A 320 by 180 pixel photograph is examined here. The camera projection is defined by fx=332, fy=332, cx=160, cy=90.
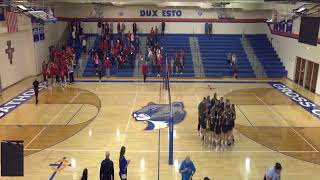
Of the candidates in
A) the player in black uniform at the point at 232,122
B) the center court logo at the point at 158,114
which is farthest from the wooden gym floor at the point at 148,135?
the center court logo at the point at 158,114

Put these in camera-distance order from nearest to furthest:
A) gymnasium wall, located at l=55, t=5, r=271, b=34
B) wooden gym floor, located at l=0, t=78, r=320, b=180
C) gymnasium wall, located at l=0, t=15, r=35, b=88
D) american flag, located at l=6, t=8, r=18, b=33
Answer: wooden gym floor, located at l=0, t=78, r=320, b=180
american flag, located at l=6, t=8, r=18, b=33
gymnasium wall, located at l=0, t=15, r=35, b=88
gymnasium wall, located at l=55, t=5, r=271, b=34

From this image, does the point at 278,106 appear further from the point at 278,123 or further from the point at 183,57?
the point at 183,57

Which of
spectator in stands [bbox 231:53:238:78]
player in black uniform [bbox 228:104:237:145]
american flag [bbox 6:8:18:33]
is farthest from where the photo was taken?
spectator in stands [bbox 231:53:238:78]

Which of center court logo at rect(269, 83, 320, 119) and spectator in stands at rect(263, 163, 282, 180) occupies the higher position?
spectator in stands at rect(263, 163, 282, 180)

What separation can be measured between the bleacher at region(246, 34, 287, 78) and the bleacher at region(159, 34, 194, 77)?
5575 millimetres

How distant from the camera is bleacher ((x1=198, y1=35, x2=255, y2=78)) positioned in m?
24.9

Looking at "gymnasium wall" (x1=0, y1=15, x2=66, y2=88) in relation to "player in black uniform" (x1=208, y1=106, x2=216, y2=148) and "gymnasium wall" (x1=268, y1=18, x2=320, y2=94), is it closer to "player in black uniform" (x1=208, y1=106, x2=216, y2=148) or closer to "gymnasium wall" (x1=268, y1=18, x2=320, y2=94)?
"player in black uniform" (x1=208, y1=106, x2=216, y2=148)

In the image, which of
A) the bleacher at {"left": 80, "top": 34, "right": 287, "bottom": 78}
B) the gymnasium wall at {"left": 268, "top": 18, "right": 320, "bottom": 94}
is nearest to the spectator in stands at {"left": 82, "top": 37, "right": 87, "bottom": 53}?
the bleacher at {"left": 80, "top": 34, "right": 287, "bottom": 78}

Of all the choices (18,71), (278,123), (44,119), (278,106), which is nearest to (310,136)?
(278,123)

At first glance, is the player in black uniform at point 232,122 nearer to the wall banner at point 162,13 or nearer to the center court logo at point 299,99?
the center court logo at point 299,99

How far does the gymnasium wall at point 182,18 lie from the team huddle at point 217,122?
18.6 meters

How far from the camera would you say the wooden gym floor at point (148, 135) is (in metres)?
10.4

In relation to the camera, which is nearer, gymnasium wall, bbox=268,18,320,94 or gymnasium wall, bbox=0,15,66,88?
gymnasium wall, bbox=0,15,66,88

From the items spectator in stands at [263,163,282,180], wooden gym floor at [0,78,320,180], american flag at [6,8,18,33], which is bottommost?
wooden gym floor at [0,78,320,180]
